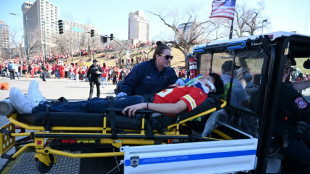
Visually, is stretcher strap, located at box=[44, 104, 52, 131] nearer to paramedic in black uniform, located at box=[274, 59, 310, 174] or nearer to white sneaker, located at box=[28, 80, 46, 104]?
white sneaker, located at box=[28, 80, 46, 104]

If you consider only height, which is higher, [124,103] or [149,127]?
[124,103]

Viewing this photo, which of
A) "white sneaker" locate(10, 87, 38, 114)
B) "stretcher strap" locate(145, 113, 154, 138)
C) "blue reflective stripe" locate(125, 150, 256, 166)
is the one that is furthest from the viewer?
"stretcher strap" locate(145, 113, 154, 138)

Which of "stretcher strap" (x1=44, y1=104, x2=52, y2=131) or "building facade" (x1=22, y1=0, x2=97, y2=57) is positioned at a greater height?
"building facade" (x1=22, y1=0, x2=97, y2=57)

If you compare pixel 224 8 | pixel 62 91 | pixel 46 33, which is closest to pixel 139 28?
pixel 46 33

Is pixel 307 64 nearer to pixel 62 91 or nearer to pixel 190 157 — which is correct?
pixel 190 157

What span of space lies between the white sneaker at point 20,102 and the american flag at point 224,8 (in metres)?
7.65

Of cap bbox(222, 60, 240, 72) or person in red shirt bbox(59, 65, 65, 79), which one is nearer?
cap bbox(222, 60, 240, 72)

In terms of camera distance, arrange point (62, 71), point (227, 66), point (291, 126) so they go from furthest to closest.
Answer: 1. point (62, 71)
2. point (227, 66)
3. point (291, 126)

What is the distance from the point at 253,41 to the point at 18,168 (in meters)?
3.66

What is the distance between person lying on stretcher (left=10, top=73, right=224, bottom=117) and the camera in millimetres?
2181

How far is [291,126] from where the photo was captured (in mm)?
2449

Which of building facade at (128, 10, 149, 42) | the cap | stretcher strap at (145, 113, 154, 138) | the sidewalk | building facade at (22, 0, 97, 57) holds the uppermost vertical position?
building facade at (128, 10, 149, 42)

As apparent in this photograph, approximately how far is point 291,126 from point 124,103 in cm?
209

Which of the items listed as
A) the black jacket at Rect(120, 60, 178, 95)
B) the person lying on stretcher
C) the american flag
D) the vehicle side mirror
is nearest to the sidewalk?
the black jacket at Rect(120, 60, 178, 95)
